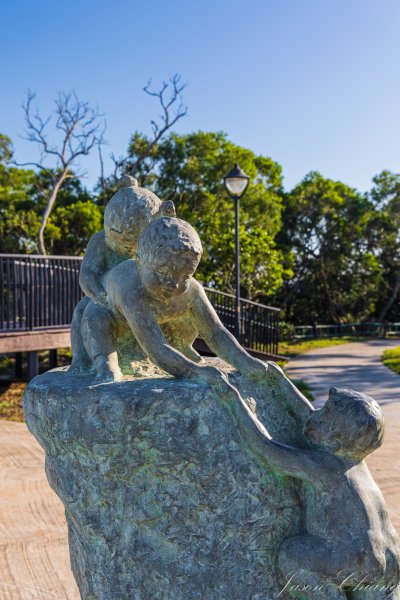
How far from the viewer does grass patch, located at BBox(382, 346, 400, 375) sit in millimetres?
13945

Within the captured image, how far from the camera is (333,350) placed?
18.5 metres

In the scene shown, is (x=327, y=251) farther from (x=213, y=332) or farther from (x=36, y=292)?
(x=213, y=332)

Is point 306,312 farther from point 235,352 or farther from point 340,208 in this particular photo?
point 235,352

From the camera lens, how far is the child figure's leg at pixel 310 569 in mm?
2326

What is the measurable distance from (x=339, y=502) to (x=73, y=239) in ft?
57.9

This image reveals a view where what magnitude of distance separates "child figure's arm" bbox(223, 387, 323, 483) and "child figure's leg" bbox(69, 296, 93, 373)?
2.90 feet

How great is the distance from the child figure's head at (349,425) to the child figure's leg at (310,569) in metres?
0.38

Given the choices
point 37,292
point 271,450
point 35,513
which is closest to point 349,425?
point 271,450

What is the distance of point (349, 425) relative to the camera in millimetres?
2381

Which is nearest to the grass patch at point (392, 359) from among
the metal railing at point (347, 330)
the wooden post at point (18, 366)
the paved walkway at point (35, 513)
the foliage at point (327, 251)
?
the paved walkway at point (35, 513)

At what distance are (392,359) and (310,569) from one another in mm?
14014

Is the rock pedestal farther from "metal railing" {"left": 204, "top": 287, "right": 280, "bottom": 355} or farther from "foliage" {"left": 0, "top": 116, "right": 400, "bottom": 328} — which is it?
"foliage" {"left": 0, "top": 116, "right": 400, "bottom": 328}

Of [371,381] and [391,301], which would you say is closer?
[371,381]

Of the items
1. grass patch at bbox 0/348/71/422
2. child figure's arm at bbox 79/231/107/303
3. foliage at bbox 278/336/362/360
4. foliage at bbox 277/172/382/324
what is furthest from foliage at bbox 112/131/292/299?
child figure's arm at bbox 79/231/107/303
